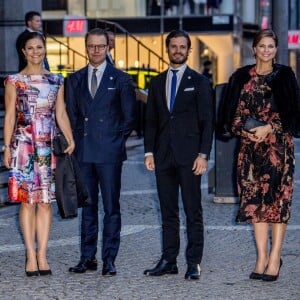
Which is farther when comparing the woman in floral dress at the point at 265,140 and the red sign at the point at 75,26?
the red sign at the point at 75,26

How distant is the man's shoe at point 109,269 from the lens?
777 centimetres

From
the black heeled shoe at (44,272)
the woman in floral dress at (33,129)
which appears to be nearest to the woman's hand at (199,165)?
the woman in floral dress at (33,129)

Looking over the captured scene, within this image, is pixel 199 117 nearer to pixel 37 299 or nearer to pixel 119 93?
pixel 119 93

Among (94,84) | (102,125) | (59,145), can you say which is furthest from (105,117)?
(59,145)

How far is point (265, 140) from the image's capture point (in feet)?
24.8

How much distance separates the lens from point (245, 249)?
889 centimetres

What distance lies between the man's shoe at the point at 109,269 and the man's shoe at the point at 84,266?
0.16 m

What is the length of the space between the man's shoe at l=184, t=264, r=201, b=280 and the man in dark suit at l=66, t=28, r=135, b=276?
1.91 feet

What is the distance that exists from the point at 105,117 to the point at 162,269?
1.25 meters

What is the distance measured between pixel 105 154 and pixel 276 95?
1.39 metres

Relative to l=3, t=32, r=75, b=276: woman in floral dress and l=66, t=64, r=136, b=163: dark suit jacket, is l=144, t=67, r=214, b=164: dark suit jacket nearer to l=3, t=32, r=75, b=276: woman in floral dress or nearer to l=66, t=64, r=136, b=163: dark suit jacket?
l=66, t=64, r=136, b=163: dark suit jacket

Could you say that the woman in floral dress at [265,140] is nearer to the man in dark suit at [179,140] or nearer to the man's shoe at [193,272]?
the man in dark suit at [179,140]

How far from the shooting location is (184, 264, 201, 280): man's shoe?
24.9ft

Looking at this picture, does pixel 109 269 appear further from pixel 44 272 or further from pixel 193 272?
→ pixel 193 272
